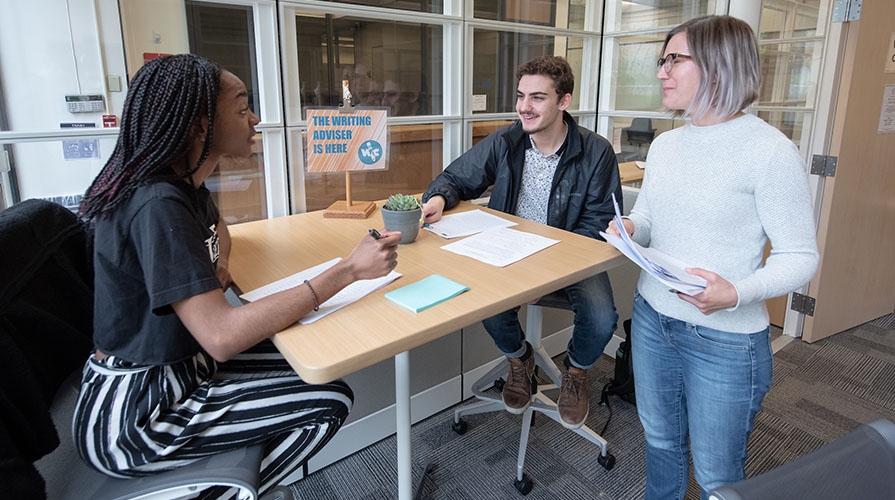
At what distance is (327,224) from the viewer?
1.70m

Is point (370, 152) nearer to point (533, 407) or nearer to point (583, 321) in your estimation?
point (583, 321)

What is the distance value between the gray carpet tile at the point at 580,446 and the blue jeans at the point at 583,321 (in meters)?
0.41

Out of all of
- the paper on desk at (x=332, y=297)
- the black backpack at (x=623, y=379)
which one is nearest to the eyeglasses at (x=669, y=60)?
the paper on desk at (x=332, y=297)

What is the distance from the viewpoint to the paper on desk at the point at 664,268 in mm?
1020

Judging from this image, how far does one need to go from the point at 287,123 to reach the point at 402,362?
0.97m

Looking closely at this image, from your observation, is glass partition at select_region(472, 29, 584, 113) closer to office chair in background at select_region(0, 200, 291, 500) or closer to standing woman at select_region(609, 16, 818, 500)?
standing woman at select_region(609, 16, 818, 500)

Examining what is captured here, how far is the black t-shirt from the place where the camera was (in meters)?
0.91

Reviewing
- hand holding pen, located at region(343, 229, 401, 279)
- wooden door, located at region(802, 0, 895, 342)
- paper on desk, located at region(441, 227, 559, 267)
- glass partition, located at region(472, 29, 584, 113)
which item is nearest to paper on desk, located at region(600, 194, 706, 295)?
paper on desk, located at region(441, 227, 559, 267)

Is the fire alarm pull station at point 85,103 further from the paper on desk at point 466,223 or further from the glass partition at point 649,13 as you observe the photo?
the glass partition at point 649,13

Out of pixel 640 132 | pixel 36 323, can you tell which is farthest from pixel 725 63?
pixel 640 132

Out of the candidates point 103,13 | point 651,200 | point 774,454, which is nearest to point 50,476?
point 103,13

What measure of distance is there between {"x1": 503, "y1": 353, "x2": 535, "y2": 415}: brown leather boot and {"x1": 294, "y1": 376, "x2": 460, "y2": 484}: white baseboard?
41 centimetres

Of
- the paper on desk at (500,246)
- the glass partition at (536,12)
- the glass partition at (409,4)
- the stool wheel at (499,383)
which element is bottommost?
the stool wheel at (499,383)

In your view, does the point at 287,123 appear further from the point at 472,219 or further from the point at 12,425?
the point at 12,425
